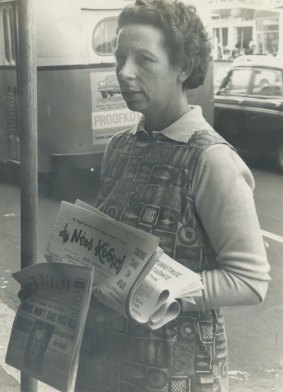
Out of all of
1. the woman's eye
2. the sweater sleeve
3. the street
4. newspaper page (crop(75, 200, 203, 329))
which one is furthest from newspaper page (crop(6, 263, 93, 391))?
the street

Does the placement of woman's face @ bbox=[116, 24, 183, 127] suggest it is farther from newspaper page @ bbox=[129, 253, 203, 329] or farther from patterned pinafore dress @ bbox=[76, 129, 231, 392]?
newspaper page @ bbox=[129, 253, 203, 329]

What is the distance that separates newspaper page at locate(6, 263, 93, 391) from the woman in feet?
0.23

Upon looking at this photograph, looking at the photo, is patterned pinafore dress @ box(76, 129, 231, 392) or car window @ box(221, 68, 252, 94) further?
car window @ box(221, 68, 252, 94)

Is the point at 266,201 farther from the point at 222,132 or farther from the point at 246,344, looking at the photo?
the point at 246,344

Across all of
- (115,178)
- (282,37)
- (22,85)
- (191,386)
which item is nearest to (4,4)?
(282,37)

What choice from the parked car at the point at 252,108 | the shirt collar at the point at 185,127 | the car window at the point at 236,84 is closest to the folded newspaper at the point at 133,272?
the shirt collar at the point at 185,127

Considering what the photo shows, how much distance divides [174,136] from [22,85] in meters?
0.47

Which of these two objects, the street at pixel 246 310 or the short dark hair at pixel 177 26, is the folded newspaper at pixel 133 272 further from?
the street at pixel 246 310

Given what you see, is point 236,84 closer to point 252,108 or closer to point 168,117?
point 252,108

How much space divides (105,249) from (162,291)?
0.15 meters

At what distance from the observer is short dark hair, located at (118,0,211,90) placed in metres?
1.28

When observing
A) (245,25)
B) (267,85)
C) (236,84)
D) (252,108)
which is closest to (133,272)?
(245,25)

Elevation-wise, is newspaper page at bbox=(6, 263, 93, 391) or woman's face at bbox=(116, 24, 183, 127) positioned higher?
woman's face at bbox=(116, 24, 183, 127)

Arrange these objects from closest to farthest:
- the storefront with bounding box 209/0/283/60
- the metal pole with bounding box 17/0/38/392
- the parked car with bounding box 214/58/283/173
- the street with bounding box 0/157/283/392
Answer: the metal pole with bounding box 17/0/38/392, the storefront with bounding box 209/0/283/60, the street with bounding box 0/157/283/392, the parked car with bounding box 214/58/283/173
